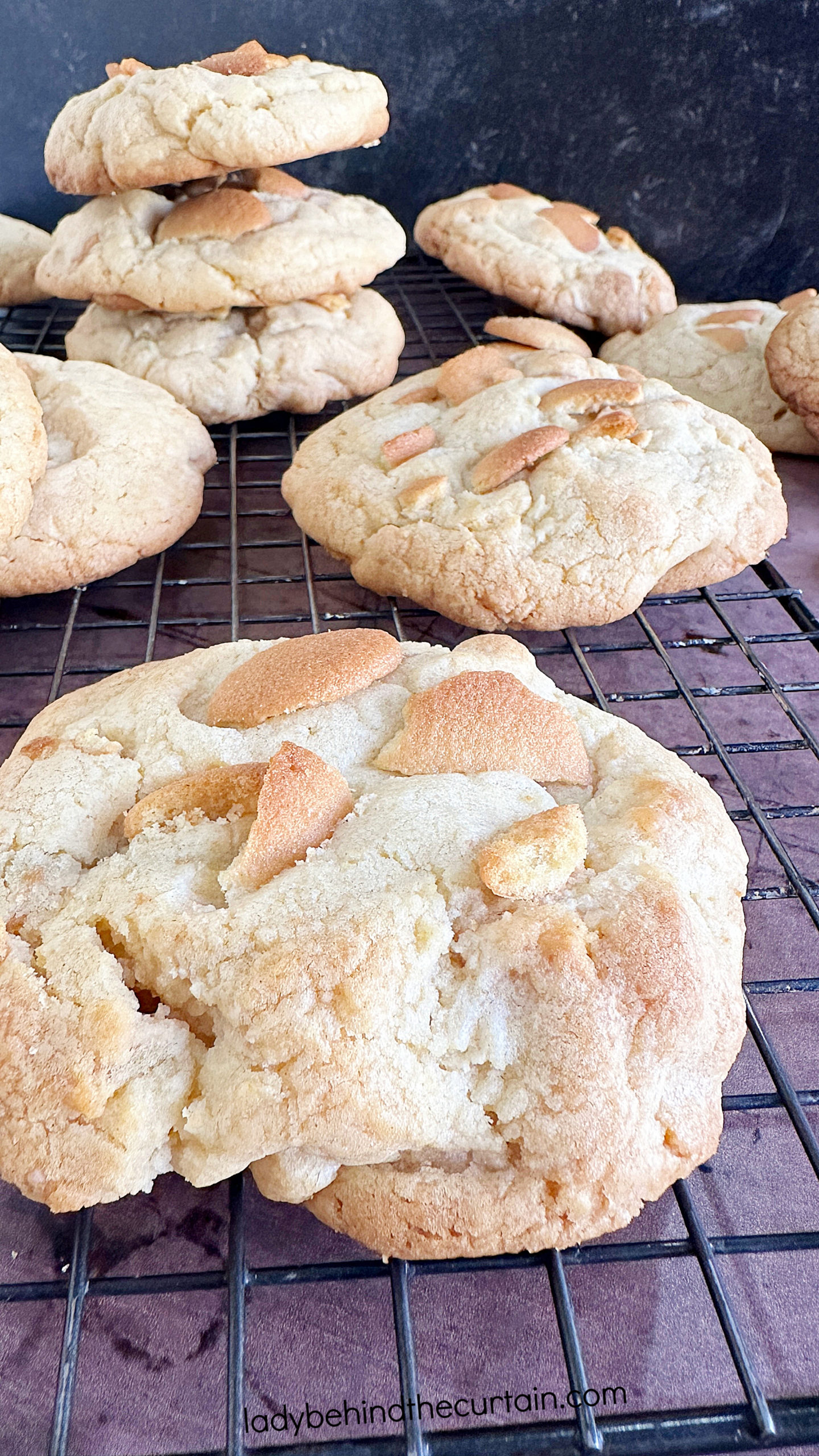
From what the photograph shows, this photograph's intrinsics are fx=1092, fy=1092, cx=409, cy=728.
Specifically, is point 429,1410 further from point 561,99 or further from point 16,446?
point 561,99

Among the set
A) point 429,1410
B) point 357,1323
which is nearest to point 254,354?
point 357,1323

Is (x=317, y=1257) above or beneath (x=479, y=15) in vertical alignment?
beneath

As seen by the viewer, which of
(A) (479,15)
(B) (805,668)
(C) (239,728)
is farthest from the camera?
(A) (479,15)

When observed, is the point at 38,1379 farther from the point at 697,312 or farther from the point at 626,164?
the point at 626,164

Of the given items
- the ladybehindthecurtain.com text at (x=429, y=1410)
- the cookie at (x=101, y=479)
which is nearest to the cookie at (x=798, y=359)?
the cookie at (x=101, y=479)

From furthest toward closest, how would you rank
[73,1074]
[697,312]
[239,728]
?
[697,312] < [239,728] < [73,1074]

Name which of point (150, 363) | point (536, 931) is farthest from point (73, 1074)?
point (150, 363)
